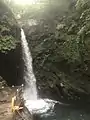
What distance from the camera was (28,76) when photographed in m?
19.8

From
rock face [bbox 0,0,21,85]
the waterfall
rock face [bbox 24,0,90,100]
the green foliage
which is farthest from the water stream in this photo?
the green foliage

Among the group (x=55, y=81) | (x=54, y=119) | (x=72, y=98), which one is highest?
(x=55, y=81)

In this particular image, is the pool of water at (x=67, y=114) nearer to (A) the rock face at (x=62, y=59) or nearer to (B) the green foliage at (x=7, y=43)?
(A) the rock face at (x=62, y=59)

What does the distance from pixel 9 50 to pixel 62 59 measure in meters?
3.90

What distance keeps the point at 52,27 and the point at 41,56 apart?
2.75 metres

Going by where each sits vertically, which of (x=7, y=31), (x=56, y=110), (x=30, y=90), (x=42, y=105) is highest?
(x=7, y=31)

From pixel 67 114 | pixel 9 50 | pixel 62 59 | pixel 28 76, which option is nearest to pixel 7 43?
pixel 9 50

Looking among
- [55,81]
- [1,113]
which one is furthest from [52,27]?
[1,113]

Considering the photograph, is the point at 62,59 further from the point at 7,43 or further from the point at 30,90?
the point at 7,43

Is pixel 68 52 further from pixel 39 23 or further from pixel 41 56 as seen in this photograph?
pixel 39 23

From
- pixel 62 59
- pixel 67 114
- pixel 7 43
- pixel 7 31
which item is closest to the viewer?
pixel 67 114

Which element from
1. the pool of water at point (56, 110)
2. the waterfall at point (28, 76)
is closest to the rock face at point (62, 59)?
the waterfall at point (28, 76)

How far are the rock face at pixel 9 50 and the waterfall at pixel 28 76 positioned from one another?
3.02 ft

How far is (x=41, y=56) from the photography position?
1986cm
